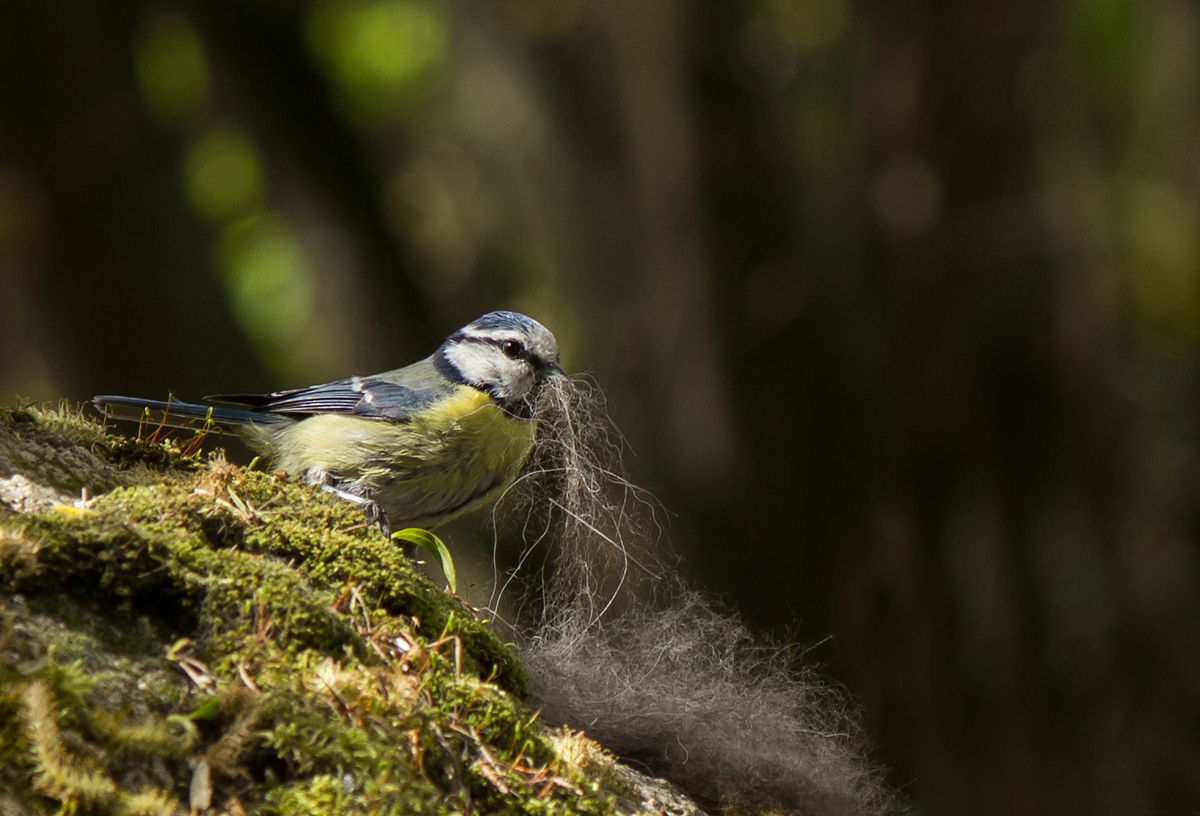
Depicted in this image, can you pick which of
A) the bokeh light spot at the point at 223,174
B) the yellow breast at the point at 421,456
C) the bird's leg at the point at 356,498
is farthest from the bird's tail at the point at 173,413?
the bokeh light spot at the point at 223,174

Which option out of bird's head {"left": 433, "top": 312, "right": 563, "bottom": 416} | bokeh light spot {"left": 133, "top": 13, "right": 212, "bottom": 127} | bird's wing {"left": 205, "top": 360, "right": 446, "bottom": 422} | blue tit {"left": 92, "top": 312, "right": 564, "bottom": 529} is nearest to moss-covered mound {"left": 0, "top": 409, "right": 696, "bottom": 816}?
blue tit {"left": 92, "top": 312, "right": 564, "bottom": 529}

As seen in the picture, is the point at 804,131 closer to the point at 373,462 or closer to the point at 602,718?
the point at 373,462

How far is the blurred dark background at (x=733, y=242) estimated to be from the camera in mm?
3893

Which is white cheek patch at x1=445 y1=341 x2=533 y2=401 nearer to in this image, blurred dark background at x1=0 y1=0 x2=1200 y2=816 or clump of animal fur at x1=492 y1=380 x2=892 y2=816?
clump of animal fur at x1=492 y1=380 x2=892 y2=816

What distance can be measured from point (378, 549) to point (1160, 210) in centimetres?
449

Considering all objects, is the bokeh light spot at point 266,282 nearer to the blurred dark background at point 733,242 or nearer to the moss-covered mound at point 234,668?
the blurred dark background at point 733,242

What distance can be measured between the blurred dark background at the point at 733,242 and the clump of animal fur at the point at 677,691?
6.45ft

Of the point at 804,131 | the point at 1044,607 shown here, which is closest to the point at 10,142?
the point at 804,131

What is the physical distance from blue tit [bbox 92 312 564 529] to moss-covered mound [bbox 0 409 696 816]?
0.78m

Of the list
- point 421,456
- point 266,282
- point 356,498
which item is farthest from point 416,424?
point 266,282

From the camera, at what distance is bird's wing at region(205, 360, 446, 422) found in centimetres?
234

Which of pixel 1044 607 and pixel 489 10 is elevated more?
pixel 489 10

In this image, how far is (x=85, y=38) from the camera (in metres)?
3.78

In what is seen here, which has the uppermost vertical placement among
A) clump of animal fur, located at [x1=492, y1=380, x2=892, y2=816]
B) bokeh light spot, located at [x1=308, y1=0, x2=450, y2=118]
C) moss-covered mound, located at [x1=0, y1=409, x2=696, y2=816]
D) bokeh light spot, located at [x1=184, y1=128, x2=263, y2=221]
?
bokeh light spot, located at [x1=308, y1=0, x2=450, y2=118]
